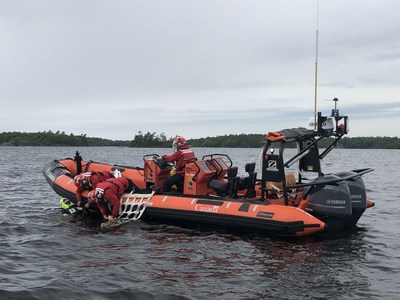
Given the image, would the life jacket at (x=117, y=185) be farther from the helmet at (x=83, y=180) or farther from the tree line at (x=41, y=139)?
the tree line at (x=41, y=139)

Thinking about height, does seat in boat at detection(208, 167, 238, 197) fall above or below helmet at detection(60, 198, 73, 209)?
above

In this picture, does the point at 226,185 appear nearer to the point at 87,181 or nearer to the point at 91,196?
the point at 91,196

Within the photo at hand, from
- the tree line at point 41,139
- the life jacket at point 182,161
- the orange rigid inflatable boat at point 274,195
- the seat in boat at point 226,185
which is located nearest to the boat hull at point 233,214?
the orange rigid inflatable boat at point 274,195

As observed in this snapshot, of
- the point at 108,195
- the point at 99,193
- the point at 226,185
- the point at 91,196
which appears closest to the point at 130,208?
the point at 108,195

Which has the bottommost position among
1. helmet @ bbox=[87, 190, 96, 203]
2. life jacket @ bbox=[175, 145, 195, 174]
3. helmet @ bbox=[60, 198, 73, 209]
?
helmet @ bbox=[60, 198, 73, 209]

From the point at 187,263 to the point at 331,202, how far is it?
276 centimetres

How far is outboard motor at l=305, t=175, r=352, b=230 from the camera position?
7.59 metres

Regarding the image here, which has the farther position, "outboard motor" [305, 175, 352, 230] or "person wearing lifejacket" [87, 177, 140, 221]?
"person wearing lifejacket" [87, 177, 140, 221]

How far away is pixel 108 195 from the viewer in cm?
925

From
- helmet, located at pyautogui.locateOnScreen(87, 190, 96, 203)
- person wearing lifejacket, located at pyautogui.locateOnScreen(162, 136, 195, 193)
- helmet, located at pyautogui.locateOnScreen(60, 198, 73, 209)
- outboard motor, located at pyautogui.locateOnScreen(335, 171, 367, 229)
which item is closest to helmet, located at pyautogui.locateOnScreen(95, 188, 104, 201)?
helmet, located at pyautogui.locateOnScreen(87, 190, 96, 203)

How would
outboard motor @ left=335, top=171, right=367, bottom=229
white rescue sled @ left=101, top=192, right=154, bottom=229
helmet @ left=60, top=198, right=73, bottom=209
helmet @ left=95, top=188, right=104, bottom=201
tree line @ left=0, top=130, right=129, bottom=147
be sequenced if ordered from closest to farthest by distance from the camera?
outboard motor @ left=335, top=171, right=367, bottom=229 → white rescue sled @ left=101, top=192, right=154, bottom=229 → helmet @ left=95, top=188, right=104, bottom=201 → helmet @ left=60, top=198, right=73, bottom=209 → tree line @ left=0, top=130, right=129, bottom=147

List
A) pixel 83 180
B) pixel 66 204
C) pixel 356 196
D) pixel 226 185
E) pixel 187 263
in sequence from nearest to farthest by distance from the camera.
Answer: pixel 187 263
pixel 356 196
pixel 226 185
pixel 83 180
pixel 66 204

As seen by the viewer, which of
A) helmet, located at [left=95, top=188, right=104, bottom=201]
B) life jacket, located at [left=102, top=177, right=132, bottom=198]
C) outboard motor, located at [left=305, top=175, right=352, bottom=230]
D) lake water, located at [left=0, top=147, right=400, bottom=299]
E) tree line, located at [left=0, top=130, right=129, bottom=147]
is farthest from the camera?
tree line, located at [left=0, top=130, right=129, bottom=147]

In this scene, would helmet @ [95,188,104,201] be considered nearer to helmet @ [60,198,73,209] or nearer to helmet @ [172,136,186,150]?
helmet @ [60,198,73,209]
